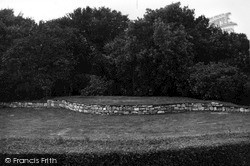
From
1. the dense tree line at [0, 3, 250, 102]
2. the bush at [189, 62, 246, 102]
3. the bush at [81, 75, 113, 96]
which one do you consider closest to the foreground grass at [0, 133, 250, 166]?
the bush at [189, 62, 246, 102]

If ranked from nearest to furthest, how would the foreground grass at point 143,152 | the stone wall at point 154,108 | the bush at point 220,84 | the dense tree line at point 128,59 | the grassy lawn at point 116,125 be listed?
the foreground grass at point 143,152, the grassy lawn at point 116,125, the stone wall at point 154,108, the bush at point 220,84, the dense tree line at point 128,59

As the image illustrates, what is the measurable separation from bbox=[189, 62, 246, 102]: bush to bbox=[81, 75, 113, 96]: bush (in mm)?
11119

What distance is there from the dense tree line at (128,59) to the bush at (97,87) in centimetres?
8

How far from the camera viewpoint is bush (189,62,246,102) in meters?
28.4

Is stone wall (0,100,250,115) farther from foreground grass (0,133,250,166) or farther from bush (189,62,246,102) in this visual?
foreground grass (0,133,250,166)

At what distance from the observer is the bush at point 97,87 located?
1457 inches

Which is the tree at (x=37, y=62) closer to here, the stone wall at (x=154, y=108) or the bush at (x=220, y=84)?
the stone wall at (x=154, y=108)

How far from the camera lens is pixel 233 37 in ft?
156

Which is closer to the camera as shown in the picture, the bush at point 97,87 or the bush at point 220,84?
the bush at point 220,84

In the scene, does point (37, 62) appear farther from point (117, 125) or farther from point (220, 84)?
point (220, 84)

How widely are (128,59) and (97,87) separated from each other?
217 inches

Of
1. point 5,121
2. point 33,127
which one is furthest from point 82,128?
point 5,121

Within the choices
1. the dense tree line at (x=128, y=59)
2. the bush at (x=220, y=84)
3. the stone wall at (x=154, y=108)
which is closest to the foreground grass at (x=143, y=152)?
the stone wall at (x=154, y=108)

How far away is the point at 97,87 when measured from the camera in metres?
37.0
